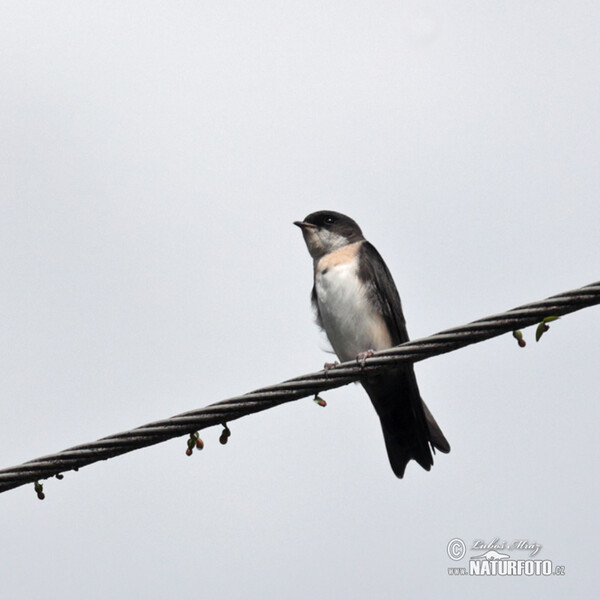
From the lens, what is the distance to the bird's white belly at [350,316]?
7930 mm

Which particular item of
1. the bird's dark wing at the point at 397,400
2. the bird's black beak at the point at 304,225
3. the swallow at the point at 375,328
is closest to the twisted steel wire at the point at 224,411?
the bird's dark wing at the point at 397,400

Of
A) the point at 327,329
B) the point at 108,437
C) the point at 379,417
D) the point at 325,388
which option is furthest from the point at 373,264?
the point at 108,437

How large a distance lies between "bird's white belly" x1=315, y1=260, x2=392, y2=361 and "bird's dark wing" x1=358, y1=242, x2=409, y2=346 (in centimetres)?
5

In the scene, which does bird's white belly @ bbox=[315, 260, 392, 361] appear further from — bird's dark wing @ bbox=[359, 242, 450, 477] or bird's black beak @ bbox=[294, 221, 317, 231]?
bird's black beak @ bbox=[294, 221, 317, 231]

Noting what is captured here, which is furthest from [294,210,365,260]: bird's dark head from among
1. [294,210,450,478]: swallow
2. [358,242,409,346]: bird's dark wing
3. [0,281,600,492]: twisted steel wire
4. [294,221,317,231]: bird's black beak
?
[0,281,600,492]: twisted steel wire

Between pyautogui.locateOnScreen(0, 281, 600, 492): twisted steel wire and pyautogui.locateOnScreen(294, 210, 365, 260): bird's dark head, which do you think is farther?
pyautogui.locateOnScreen(294, 210, 365, 260): bird's dark head

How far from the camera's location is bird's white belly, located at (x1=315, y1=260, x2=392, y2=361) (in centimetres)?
793

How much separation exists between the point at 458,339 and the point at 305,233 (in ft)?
13.8

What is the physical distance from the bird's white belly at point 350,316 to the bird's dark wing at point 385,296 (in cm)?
5

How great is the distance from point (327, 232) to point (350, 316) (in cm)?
110

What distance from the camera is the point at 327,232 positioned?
880 cm

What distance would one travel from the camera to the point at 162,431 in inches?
193

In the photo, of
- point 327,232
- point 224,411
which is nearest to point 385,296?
point 327,232

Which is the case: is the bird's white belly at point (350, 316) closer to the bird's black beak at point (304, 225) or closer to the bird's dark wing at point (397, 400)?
the bird's dark wing at point (397, 400)
